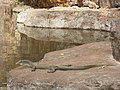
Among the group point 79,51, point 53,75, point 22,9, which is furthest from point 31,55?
point 22,9

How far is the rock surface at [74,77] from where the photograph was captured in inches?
273

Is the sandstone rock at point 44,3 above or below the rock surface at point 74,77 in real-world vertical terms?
below

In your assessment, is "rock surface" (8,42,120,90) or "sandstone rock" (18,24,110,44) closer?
"rock surface" (8,42,120,90)

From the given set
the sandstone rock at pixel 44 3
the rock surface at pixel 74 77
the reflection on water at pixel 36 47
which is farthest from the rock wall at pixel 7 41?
the sandstone rock at pixel 44 3

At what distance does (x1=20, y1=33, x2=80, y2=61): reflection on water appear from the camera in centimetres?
1472

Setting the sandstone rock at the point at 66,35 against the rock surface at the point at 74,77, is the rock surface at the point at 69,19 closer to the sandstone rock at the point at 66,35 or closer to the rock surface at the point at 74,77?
the sandstone rock at the point at 66,35

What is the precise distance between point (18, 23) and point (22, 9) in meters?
1.45

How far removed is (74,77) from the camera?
7.28 m

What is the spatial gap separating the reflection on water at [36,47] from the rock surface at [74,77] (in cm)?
496

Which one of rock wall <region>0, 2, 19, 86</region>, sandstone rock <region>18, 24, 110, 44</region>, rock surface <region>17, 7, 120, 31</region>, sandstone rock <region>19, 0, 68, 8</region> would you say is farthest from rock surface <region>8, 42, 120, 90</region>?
sandstone rock <region>19, 0, 68, 8</region>

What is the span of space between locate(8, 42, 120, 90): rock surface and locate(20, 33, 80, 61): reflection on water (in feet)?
16.3

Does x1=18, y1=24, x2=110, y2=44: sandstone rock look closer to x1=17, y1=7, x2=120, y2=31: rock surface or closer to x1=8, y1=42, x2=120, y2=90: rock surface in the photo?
x1=17, y1=7, x2=120, y2=31: rock surface

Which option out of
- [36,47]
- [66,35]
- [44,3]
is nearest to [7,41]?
[36,47]

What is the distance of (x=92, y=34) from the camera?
759 inches
